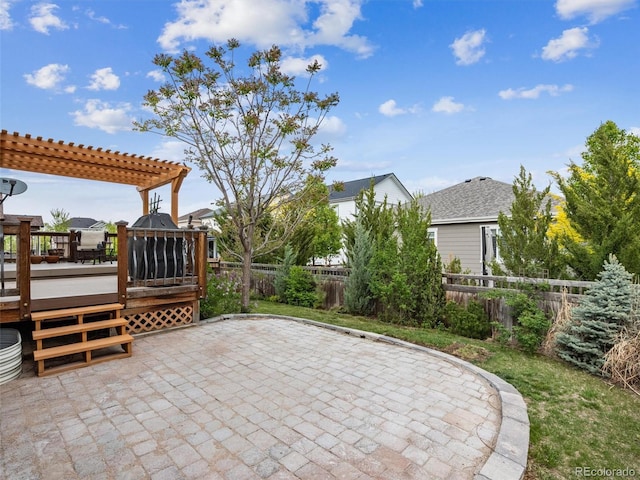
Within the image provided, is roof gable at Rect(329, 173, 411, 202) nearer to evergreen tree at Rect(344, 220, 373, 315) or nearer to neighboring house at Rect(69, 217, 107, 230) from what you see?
evergreen tree at Rect(344, 220, 373, 315)

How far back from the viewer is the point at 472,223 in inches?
473

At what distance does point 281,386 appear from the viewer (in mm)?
3500

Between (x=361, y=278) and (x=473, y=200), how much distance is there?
8071 mm

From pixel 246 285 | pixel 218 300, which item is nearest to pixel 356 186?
pixel 246 285

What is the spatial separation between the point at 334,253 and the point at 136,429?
1223 centimetres

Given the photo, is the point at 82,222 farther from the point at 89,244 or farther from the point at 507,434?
the point at 507,434

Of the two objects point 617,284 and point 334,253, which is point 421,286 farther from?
point 334,253

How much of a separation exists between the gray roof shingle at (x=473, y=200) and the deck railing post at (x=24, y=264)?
1086cm

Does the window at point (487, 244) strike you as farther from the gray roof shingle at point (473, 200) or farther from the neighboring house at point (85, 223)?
the neighboring house at point (85, 223)

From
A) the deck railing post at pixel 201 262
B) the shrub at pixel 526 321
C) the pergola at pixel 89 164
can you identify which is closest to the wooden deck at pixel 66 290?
the deck railing post at pixel 201 262

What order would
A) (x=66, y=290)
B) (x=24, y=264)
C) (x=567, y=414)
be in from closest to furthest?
(x=567, y=414), (x=24, y=264), (x=66, y=290)

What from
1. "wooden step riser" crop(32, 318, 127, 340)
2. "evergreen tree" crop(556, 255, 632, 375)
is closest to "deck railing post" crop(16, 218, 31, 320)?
"wooden step riser" crop(32, 318, 127, 340)

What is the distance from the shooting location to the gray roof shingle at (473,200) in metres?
11.7

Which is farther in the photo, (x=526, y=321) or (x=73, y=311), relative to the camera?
(x=526, y=321)
